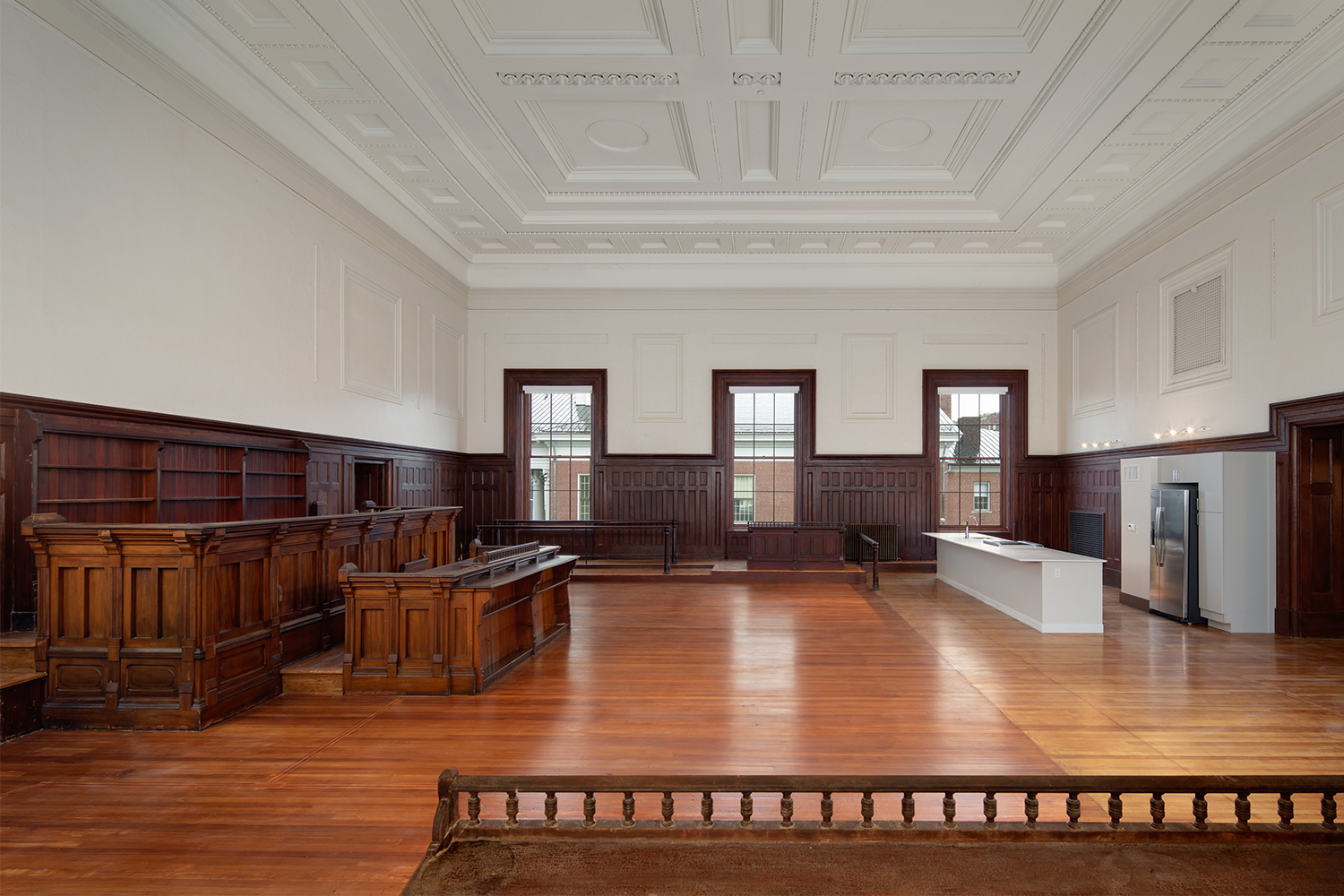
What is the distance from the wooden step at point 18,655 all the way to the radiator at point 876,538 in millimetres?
10973

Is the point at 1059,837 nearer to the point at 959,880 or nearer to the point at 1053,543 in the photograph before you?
the point at 959,880

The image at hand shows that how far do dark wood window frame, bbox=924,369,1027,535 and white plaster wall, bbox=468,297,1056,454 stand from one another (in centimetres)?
15

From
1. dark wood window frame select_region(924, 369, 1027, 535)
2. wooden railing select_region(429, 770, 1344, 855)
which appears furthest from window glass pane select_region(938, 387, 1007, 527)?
wooden railing select_region(429, 770, 1344, 855)

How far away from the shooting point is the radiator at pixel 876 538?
41.9ft

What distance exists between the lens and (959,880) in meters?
2.05

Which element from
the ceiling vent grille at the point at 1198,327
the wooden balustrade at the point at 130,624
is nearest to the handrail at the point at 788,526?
the ceiling vent grille at the point at 1198,327

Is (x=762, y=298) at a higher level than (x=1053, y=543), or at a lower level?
higher

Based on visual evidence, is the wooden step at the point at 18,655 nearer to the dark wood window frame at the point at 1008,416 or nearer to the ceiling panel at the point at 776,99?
the ceiling panel at the point at 776,99

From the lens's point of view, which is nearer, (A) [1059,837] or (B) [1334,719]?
(A) [1059,837]

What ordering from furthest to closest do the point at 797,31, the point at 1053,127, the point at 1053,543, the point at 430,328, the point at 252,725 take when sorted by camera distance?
the point at 1053,543, the point at 430,328, the point at 1053,127, the point at 797,31, the point at 252,725

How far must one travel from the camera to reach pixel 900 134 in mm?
8805

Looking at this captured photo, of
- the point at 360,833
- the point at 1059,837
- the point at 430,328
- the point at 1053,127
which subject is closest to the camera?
the point at 1059,837

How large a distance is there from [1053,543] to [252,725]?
12656mm

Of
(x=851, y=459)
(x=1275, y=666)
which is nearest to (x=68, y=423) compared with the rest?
(x=1275, y=666)
